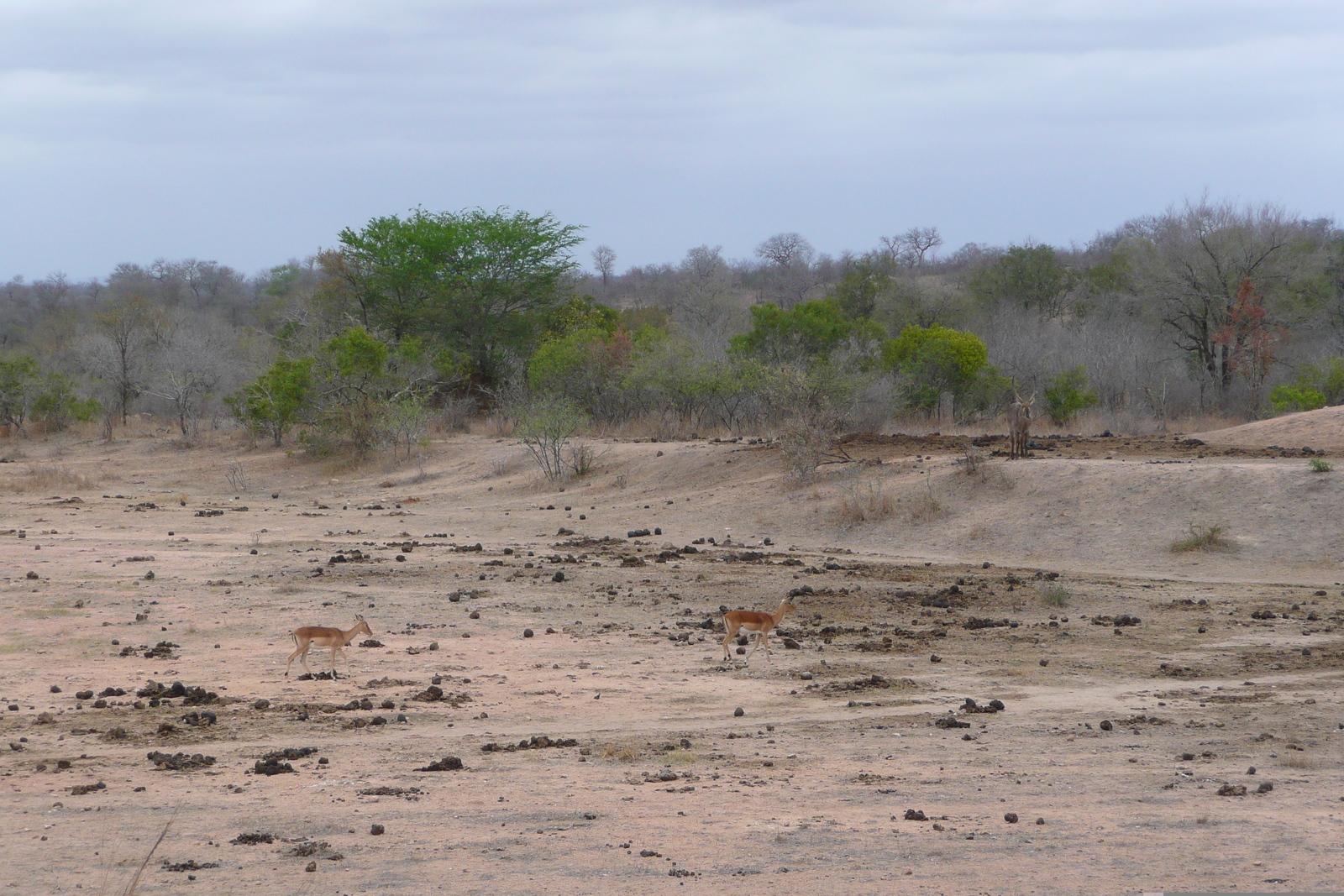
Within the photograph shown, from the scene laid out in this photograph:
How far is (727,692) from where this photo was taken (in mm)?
8055

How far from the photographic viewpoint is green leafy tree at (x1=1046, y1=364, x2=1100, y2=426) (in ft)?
79.4

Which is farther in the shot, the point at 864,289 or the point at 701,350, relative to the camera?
the point at 864,289

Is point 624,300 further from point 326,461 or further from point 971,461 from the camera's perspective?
point 971,461

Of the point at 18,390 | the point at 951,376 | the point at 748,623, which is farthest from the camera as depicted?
the point at 18,390

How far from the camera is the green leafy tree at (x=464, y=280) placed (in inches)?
1410

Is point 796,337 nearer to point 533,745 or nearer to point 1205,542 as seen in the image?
point 1205,542

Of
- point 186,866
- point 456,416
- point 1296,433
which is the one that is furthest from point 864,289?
point 186,866

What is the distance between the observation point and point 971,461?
16703 millimetres

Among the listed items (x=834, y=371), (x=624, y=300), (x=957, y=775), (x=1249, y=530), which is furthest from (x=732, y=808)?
(x=624, y=300)

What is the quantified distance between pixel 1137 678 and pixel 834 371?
42.6ft

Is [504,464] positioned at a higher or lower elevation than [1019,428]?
lower

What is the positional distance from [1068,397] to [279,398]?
18.3 meters

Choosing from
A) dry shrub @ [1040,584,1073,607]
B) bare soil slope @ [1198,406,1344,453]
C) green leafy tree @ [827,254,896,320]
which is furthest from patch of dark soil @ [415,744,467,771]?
green leafy tree @ [827,254,896,320]

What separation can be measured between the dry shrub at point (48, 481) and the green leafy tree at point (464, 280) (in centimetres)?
1251
